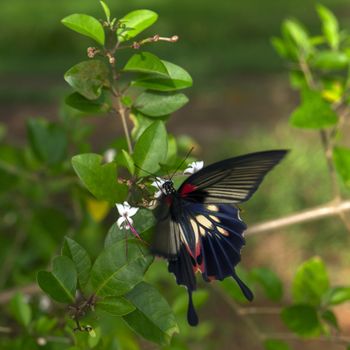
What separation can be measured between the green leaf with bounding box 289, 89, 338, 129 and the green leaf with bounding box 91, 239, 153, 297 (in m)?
0.57

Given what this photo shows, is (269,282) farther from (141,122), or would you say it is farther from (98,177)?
(98,177)

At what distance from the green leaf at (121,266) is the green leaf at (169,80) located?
11.8 inches

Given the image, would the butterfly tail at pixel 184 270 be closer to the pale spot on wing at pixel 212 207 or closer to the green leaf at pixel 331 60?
the pale spot on wing at pixel 212 207

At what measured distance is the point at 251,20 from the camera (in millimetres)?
5902

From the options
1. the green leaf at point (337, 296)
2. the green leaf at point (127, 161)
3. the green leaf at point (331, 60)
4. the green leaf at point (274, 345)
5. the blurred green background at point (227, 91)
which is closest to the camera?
the green leaf at point (127, 161)

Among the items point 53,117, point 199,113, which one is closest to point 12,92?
point 53,117

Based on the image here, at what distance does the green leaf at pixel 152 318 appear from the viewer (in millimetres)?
907

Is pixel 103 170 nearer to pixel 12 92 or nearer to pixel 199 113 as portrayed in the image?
pixel 199 113

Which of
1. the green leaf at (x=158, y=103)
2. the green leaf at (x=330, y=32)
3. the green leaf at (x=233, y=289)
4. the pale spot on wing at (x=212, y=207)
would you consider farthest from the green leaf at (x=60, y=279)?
the green leaf at (x=330, y=32)

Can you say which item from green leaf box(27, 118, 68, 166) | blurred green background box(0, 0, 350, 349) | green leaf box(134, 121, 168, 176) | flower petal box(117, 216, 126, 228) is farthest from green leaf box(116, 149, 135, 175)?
blurred green background box(0, 0, 350, 349)

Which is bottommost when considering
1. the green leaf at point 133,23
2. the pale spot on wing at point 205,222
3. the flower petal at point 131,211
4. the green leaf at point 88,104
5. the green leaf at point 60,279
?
the green leaf at point 60,279

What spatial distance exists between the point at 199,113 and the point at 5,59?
1817mm

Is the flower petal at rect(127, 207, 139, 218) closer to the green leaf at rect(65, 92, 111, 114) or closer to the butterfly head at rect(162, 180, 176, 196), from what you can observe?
the butterfly head at rect(162, 180, 176, 196)

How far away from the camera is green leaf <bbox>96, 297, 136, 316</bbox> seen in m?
0.88
